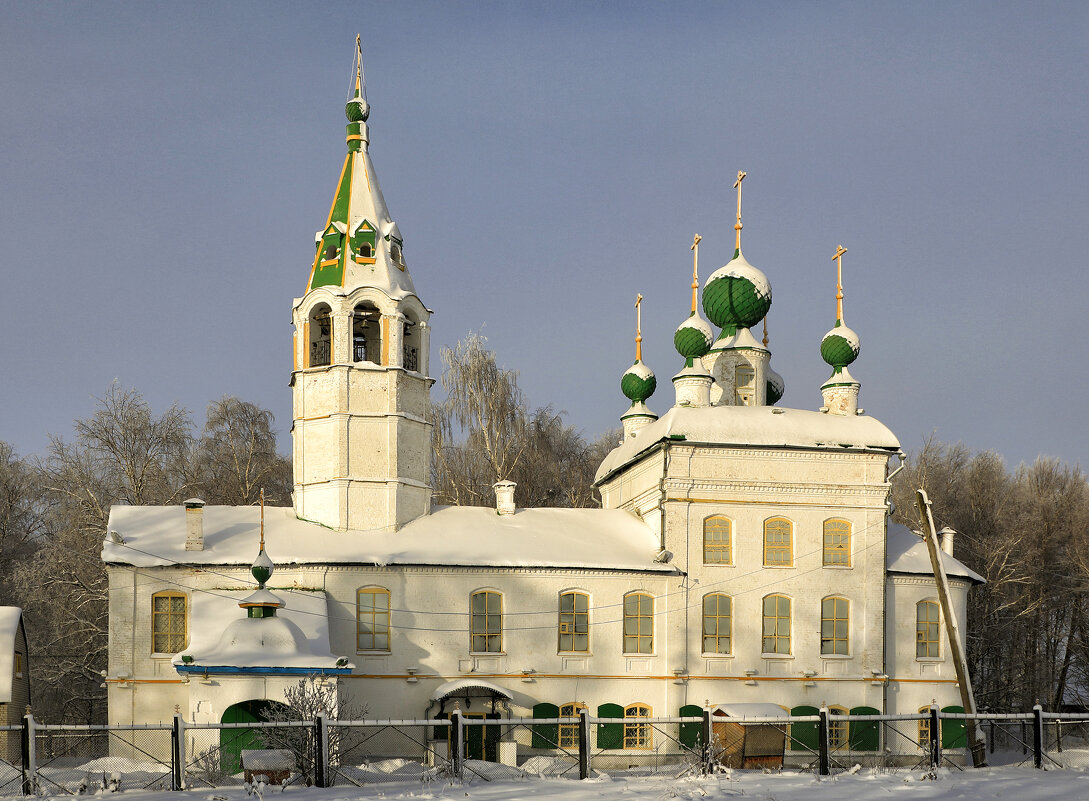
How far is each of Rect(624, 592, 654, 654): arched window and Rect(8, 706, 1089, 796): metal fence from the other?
→ 1663 millimetres

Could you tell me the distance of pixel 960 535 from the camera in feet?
137

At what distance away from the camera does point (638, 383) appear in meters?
35.0

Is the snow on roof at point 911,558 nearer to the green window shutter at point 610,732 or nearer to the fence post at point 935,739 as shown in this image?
the green window shutter at point 610,732

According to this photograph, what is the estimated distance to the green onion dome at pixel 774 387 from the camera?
33.0m

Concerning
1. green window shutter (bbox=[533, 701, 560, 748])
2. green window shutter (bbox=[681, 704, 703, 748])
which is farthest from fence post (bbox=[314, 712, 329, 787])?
green window shutter (bbox=[681, 704, 703, 748])

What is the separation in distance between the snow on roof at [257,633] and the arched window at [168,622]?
0.33 meters

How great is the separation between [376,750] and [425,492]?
5898mm

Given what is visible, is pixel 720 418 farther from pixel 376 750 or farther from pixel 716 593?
pixel 376 750

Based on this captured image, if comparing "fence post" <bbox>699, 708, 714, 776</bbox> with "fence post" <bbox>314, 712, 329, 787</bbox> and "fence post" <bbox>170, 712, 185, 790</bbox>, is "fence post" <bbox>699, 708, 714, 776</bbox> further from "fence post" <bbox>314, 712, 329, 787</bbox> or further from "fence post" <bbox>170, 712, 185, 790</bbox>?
"fence post" <bbox>170, 712, 185, 790</bbox>

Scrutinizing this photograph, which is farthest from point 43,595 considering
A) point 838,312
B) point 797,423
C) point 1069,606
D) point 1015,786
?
point 1069,606

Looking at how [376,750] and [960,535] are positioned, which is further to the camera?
[960,535]

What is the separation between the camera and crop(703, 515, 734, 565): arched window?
26906 millimetres

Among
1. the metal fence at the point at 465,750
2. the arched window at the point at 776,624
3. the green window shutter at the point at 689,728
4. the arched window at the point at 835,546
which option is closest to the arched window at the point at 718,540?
the arched window at the point at 776,624

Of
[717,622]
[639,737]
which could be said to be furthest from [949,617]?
[639,737]
